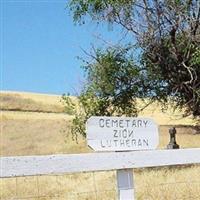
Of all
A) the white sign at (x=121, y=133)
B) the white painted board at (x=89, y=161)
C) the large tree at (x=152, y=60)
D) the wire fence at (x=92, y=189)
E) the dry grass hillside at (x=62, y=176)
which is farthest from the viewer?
the large tree at (x=152, y=60)

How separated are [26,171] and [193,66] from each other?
38.6ft

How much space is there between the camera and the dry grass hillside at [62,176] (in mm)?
7578

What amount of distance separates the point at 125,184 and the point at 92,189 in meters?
3.49

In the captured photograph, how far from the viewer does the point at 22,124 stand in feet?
117

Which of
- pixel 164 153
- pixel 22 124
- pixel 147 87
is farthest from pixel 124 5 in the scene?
pixel 22 124

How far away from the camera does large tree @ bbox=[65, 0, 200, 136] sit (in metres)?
15.5

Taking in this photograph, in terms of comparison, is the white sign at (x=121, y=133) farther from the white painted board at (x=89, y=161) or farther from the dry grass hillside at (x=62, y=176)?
the dry grass hillside at (x=62, y=176)

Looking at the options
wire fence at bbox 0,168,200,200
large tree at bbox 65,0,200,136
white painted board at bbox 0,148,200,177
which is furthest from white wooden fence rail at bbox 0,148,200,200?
large tree at bbox 65,0,200,136

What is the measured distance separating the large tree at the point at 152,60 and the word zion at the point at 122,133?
965cm

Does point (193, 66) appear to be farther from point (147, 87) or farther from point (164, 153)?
point (164, 153)

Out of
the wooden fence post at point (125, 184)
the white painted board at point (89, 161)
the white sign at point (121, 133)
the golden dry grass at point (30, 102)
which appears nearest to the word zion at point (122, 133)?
the white sign at point (121, 133)

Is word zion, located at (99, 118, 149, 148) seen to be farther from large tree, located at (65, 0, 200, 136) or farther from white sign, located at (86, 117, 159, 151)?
large tree, located at (65, 0, 200, 136)

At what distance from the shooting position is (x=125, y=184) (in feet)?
18.0

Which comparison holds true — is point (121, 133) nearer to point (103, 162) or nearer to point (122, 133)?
point (122, 133)
